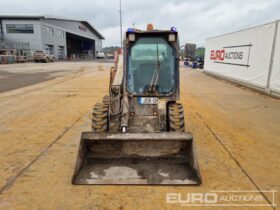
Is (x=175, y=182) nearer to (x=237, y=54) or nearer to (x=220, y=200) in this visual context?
(x=220, y=200)

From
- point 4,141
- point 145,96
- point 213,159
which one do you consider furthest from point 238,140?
point 4,141

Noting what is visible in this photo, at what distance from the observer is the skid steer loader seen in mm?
3387

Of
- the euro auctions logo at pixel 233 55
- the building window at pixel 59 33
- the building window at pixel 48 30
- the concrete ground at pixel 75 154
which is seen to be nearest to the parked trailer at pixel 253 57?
the euro auctions logo at pixel 233 55

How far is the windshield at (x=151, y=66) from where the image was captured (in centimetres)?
435

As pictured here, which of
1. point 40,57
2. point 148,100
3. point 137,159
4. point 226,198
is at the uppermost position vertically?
point 40,57

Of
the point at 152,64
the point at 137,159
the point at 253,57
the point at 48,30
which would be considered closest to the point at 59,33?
the point at 48,30

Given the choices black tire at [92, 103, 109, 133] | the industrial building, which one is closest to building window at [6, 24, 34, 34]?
the industrial building

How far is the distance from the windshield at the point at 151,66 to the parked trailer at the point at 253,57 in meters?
7.74

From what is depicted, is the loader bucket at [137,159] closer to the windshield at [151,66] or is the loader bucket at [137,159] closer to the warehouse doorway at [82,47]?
the windshield at [151,66]

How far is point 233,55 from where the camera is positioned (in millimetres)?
14805

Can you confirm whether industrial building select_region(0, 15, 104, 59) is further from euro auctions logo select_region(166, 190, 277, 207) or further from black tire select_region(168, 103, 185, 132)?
euro auctions logo select_region(166, 190, 277, 207)

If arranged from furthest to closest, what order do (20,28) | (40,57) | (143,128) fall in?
(20,28)
(40,57)
(143,128)

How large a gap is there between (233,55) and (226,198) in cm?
1346

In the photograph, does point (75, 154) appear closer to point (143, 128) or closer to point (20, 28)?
point (143, 128)
